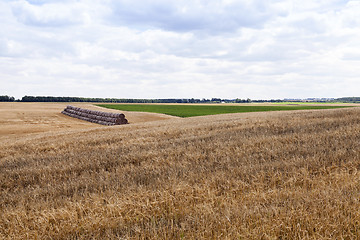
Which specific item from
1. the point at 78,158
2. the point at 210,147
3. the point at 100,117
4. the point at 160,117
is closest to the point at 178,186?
the point at 210,147

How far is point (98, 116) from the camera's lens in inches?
1490

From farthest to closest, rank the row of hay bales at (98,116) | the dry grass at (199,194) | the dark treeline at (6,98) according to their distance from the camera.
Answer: the dark treeline at (6,98)
the row of hay bales at (98,116)
the dry grass at (199,194)

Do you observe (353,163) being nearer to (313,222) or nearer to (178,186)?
(313,222)

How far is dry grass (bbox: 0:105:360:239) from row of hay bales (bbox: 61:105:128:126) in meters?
26.5

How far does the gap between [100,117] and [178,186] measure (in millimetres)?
34529

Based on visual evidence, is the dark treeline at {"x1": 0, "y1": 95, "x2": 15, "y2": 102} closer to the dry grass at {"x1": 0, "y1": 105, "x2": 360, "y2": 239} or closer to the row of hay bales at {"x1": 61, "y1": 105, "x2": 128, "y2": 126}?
the row of hay bales at {"x1": 61, "y1": 105, "x2": 128, "y2": 126}

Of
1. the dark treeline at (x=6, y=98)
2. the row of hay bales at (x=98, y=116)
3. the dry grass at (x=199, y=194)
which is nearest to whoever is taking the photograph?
the dry grass at (x=199, y=194)

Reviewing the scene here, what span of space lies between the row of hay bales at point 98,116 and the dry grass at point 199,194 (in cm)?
2650

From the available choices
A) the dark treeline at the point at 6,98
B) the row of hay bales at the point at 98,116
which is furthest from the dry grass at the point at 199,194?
the dark treeline at the point at 6,98

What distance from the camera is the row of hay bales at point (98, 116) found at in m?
34.5

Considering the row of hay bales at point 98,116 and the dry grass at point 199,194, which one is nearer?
the dry grass at point 199,194

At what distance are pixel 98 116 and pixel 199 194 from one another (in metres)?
35.7

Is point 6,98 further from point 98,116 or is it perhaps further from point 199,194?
point 199,194

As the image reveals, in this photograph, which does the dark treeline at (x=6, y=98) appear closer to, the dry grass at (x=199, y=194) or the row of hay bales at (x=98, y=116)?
the row of hay bales at (x=98, y=116)
